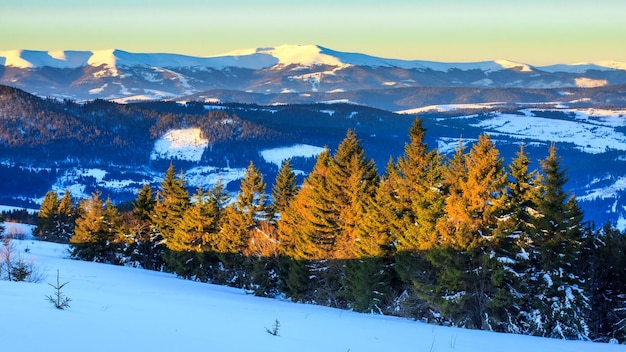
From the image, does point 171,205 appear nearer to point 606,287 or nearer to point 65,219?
point 65,219

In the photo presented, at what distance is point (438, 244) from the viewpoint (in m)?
28.6

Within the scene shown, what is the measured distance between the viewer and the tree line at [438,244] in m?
27.2

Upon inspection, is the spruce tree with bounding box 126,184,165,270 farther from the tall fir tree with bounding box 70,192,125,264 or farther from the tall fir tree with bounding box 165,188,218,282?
the tall fir tree with bounding box 165,188,218,282

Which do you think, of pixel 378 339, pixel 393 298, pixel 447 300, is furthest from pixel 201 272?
pixel 378 339

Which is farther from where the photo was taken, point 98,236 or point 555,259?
point 98,236

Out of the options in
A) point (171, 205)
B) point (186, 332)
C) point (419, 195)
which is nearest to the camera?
point (186, 332)

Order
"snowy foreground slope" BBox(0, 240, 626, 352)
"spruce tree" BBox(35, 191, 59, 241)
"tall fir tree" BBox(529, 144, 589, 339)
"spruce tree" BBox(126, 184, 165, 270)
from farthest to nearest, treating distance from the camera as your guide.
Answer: "spruce tree" BBox(35, 191, 59, 241) → "spruce tree" BBox(126, 184, 165, 270) → "tall fir tree" BBox(529, 144, 589, 339) → "snowy foreground slope" BBox(0, 240, 626, 352)

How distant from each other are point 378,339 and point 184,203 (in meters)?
42.1

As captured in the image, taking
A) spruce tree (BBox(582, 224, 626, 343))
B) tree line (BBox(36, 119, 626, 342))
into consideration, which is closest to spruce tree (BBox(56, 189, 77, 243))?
tree line (BBox(36, 119, 626, 342))

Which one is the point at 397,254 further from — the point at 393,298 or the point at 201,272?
the point at 201,272

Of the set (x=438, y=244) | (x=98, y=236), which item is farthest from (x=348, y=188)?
(x=98, y=236)

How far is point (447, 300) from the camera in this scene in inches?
1084

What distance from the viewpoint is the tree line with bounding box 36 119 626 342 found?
2725cm

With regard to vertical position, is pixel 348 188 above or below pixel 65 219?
above
